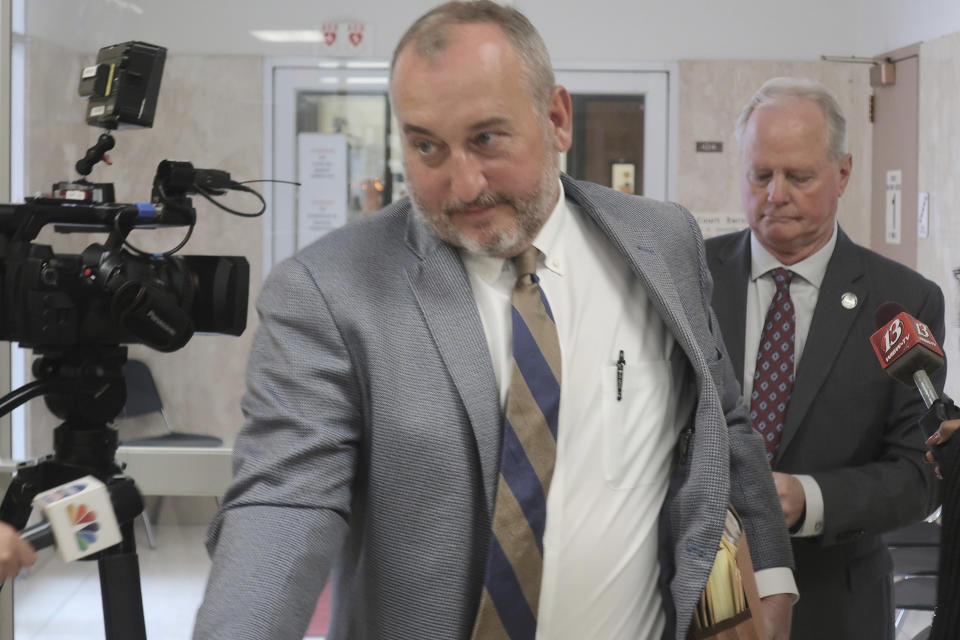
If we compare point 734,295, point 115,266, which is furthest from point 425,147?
point 734,295

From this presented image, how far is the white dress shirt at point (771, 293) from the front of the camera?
1.99 metres

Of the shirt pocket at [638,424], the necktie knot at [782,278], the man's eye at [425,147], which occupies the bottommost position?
the shirt pocket at [638,424]

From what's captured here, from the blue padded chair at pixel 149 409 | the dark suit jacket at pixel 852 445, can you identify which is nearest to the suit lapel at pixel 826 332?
the dark suit jacket at pixel 852 445

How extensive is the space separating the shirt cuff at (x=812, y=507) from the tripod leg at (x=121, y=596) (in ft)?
4.06

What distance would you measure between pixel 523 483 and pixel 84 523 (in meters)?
0.56

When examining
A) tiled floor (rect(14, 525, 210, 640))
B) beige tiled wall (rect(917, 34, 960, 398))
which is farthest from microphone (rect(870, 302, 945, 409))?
tiled floor (rect(14, 525, 210, 640))

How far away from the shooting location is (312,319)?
51.1 inches

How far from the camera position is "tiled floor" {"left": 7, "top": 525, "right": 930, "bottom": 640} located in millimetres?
3104

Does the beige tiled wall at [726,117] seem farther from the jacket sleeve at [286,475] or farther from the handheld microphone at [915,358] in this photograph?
the jacket sleeve at [286,475]

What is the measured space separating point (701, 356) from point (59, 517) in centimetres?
87

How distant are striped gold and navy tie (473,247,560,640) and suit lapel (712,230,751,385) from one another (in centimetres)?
70

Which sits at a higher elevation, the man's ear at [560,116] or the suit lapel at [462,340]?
the man's ear at [560,116]

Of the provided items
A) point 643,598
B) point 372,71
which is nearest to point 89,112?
point 372,71

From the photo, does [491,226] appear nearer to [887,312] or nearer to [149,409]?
[887,312]
